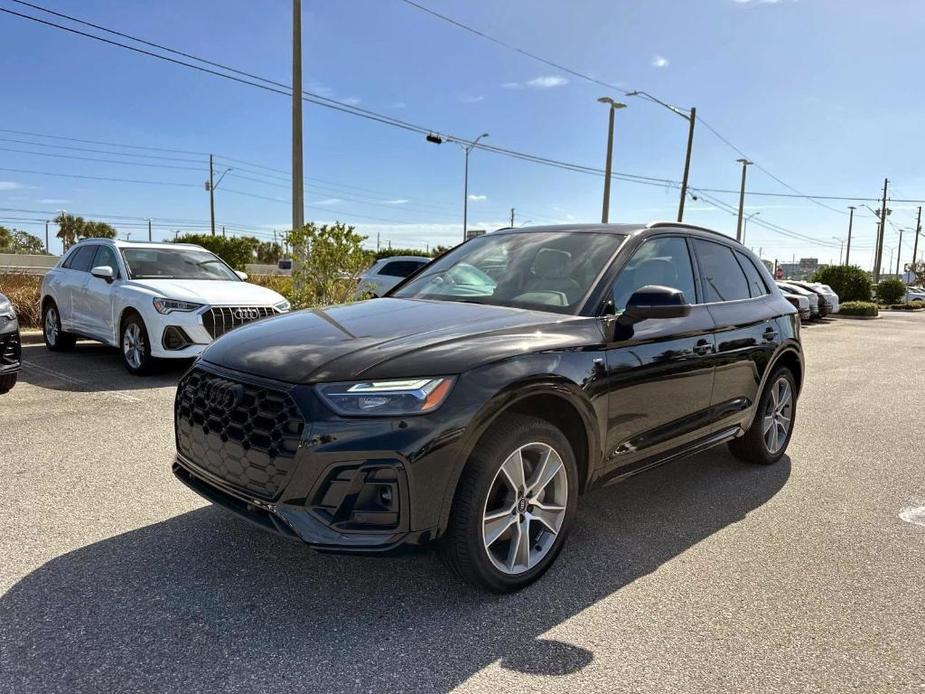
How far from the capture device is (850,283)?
34.7 meters

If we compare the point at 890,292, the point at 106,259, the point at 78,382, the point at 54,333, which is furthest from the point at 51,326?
the point at 890,292

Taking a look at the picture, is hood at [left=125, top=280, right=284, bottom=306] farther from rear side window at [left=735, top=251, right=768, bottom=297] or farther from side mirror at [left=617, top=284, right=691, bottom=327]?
side mirror at [left=617, top=284, right=691, bottom=327]

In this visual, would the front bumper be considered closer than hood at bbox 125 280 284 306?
Yes

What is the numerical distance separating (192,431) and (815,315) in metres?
26.6

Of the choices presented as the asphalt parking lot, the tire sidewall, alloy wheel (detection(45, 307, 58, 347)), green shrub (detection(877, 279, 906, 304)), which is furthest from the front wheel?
green shrub (detection(877, 279, 906, 304))

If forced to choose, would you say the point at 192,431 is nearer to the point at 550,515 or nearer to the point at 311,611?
the point at 311,611

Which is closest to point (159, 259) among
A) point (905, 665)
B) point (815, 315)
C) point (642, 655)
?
point (642, 655)

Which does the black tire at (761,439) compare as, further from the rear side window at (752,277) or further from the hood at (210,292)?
the hood at (210,292)

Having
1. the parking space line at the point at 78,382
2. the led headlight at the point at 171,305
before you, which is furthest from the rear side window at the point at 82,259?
the led headlight at the point at 171,305

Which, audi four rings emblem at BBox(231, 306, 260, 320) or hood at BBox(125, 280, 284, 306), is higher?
hood at BBox(125, 280, 284, 306)

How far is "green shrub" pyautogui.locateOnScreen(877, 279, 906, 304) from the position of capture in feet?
147

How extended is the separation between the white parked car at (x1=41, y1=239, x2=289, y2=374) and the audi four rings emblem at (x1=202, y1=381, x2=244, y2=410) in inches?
201

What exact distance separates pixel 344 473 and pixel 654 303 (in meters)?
1.71

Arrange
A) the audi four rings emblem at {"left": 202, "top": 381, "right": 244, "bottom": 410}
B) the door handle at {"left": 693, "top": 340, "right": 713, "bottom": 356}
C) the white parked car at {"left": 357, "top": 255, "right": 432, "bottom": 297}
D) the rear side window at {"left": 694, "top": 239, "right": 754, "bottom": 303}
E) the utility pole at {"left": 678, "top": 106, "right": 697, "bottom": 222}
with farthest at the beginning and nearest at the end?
1. the utility pole at {"left": 678, "top": 106, "right": 697, "bottom": 222}
2. the white parked car at {"left": 357, "top": 255, "right": 432, "bottom": 297}
3. the rear side window at {"left": 694, "top": 239, "right": 754, "bottom": 303}
4. the door handle at {"left": 693, "top": 340, "right": 713, "bottom": 356}
5. the audi four rings emblem at {"left": 202, "top": 381, "right": 244, "bottom": 410}
